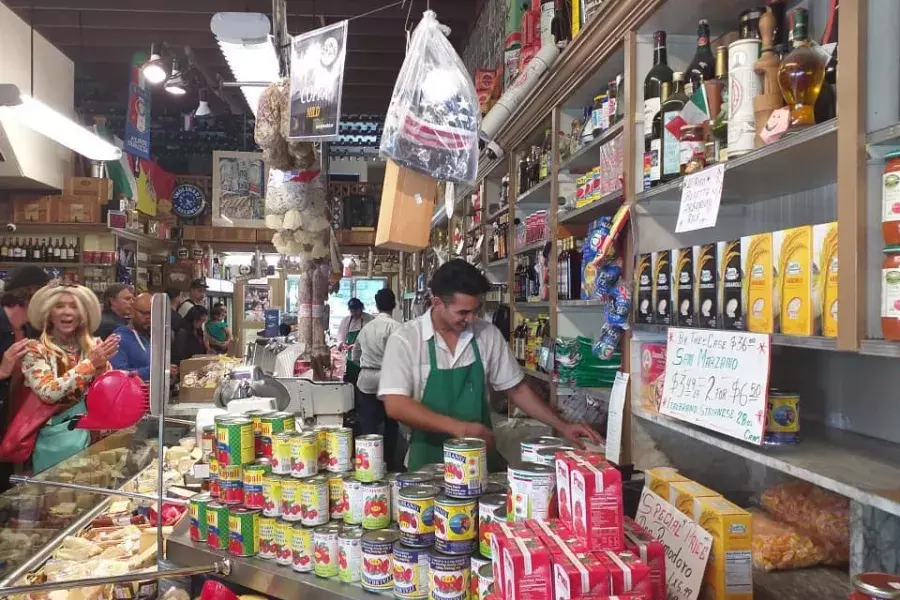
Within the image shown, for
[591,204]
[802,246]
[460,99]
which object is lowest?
[802,246]

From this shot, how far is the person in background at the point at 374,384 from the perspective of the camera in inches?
216

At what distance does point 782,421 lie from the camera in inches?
67.0

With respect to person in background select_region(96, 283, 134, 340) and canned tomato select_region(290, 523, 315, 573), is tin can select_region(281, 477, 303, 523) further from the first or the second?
person in background select_region(96, 283, 134, 340)

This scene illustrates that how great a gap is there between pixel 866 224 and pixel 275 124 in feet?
10.8

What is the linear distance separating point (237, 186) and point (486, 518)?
31.6 feet

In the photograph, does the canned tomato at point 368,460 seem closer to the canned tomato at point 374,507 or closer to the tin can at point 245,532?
the canned tomato at point 374,507

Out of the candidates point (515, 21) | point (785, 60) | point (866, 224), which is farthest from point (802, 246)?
point (515, 21)

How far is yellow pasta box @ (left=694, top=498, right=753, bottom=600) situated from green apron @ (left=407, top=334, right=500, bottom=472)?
1584mm

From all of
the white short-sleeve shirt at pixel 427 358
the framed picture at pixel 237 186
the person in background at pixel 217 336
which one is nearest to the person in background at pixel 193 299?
the person in background at pixel 217 336

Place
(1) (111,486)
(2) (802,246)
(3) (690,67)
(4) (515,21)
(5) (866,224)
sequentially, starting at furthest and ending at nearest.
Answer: (4) (515,21), (1) (111,486), (3) (690,67), (2) (802,246), (5) (866,224)

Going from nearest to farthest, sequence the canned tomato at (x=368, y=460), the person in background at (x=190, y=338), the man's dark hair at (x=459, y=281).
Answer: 1. the canned tomato at (x=368, y=460)
2. the man's dark hair at (x=459, y=281)
3. the person in background at (x=190, y=338)

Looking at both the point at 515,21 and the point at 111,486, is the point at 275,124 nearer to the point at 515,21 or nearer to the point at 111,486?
the point at 515,21

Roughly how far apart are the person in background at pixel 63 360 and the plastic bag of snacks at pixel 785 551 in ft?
11.6

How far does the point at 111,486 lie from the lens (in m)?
3.10
